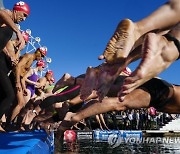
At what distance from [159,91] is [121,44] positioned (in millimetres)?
1073

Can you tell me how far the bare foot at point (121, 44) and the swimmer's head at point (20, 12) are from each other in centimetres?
219

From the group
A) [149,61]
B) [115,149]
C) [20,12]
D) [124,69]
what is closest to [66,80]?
[124,69]

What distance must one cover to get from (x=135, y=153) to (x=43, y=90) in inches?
113

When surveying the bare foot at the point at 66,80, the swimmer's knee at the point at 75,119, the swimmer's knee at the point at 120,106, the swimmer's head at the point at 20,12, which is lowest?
the swimmer's knee at the point at 75,119

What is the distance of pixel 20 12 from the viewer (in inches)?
184

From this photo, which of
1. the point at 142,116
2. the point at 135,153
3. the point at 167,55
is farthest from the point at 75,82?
the point at 142,116

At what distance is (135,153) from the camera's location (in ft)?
23.0

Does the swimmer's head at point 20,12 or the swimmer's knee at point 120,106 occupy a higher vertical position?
the swimmer's head at point 20,12

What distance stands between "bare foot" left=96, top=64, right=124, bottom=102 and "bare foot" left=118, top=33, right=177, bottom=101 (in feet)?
1.00

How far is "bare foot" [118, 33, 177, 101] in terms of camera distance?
94.7 inches

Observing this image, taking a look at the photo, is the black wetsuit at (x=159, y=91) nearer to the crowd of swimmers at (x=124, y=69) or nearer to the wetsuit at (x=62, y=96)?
the crowd of swimmers at (x=124, y=69)

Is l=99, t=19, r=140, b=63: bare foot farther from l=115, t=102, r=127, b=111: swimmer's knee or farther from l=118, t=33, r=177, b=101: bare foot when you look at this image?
l=115, t=102, r=127, b=111: swimmer's knee

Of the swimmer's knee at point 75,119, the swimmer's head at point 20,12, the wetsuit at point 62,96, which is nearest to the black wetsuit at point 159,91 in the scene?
the swimmer's knee at point 75,119

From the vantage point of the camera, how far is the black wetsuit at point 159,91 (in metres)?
3.58
